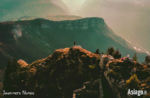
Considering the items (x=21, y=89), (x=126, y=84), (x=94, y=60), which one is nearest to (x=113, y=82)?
(x=126, y=84)

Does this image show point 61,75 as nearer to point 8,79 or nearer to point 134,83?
point 8,79

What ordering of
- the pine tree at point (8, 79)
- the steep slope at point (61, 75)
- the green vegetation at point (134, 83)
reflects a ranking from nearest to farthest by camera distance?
the green vegetation at point (134, 83)
the steep slope at point (61, 75)
the pine tree at point (8, 79)

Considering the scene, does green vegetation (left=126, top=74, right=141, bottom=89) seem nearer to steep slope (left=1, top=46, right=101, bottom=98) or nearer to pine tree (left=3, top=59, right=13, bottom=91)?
steep slope (left=1, top=46, right=101, bottom=98)

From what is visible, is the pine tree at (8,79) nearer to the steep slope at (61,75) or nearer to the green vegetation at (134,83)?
the steep slope at (61,75)

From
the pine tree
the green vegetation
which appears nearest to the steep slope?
the pine tree

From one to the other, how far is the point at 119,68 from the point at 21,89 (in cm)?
3715

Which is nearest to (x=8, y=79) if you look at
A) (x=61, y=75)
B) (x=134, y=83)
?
(x=61, y=75)

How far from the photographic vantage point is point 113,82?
31062mm

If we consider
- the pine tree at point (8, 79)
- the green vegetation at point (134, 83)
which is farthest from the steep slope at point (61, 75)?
the green vegetation at point (134, 83)

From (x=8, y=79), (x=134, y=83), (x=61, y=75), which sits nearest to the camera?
(x=134, y=83)

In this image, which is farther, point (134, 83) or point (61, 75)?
point (61, 75)

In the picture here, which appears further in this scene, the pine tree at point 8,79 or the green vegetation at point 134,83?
the pine tree at point 8,79

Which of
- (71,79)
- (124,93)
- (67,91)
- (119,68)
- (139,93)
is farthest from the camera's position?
(71,79)

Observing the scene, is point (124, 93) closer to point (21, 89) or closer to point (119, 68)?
point (119, 68)
